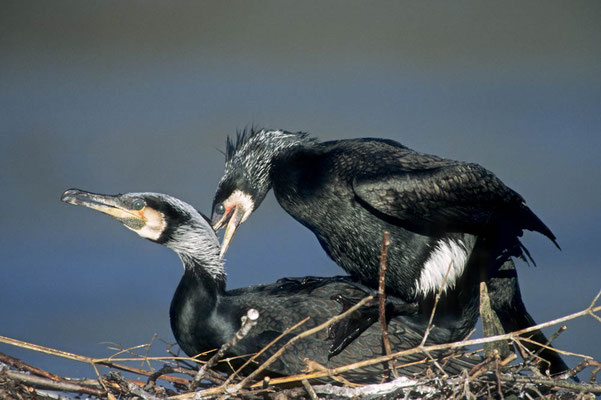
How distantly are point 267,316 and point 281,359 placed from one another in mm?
209

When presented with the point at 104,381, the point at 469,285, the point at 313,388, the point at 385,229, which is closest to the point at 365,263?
the point at 385,229

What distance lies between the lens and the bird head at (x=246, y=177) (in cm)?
349

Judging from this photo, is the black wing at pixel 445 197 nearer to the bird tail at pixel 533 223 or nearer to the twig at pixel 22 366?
the bird tail at pixel 533 223

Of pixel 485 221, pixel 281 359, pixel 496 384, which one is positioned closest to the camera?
pixel 496 384

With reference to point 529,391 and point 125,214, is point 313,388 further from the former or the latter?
point 125,214

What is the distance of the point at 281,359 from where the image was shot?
116 inches

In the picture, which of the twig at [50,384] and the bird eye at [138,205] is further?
the bird eye at [138,205]

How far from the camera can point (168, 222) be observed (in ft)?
10.5

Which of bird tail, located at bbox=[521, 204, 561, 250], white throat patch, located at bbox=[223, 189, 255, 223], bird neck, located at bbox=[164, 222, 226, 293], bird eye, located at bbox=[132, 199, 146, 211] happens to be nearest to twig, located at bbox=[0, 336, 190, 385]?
bird neck, located at bbox=[164, 222, 226, 293]

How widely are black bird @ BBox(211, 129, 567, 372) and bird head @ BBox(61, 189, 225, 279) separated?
16 cm

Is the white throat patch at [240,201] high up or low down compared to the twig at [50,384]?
up

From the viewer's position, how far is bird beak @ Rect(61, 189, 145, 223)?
119 inches

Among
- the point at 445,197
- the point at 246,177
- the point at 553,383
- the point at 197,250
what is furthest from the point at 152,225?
the point at 553,383

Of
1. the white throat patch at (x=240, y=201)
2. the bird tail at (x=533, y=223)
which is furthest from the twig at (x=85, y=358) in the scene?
the bird tail at (x=533, y=223)
